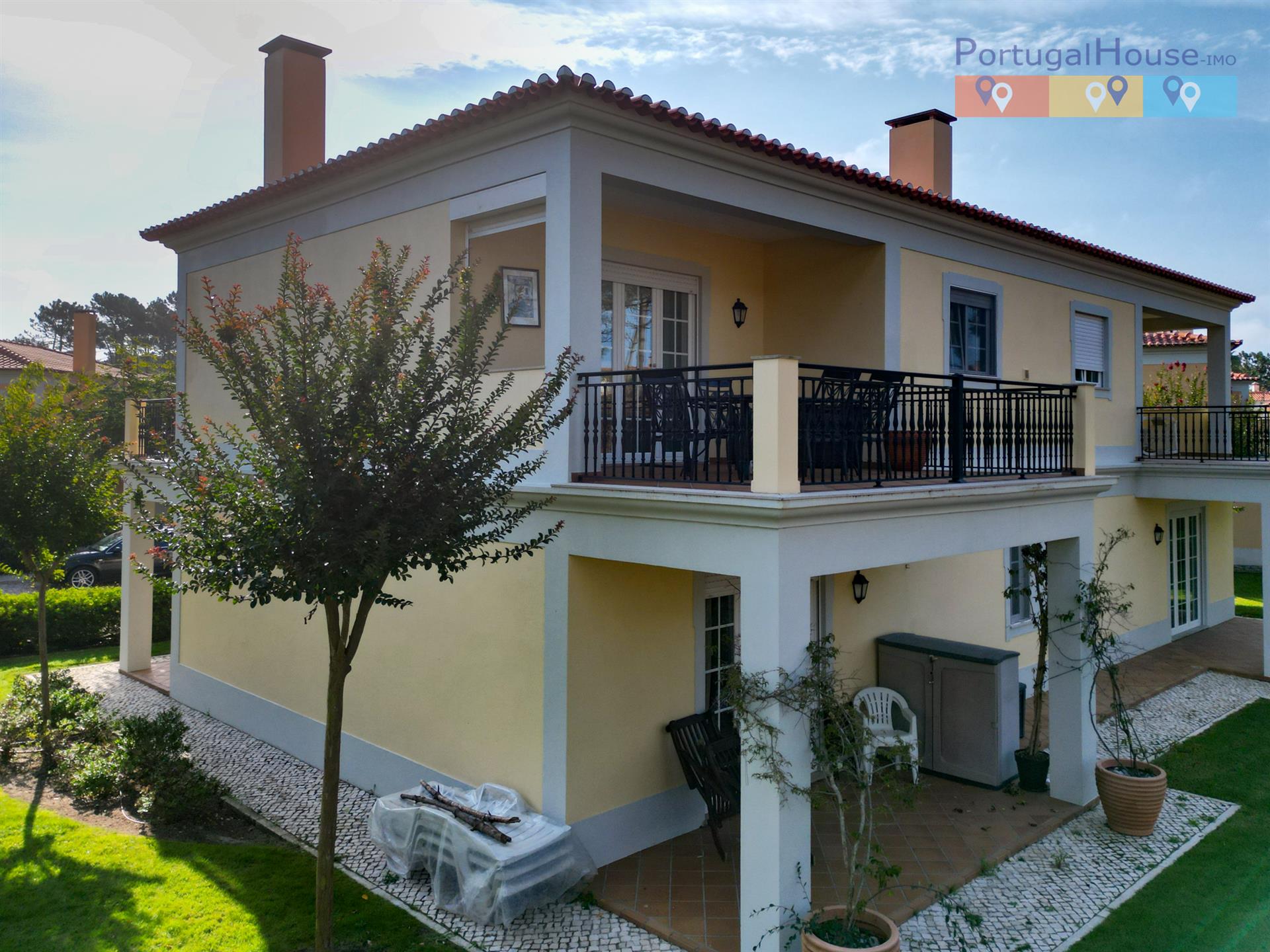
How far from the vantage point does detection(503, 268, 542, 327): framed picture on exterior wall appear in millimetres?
9062

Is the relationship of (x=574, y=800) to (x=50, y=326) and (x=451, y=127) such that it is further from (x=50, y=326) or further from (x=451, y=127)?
(x=50, y=326)

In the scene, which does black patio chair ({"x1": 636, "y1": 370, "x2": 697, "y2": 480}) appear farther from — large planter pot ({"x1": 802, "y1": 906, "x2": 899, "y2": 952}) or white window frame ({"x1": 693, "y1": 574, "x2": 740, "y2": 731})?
large planter pot ({"x1": 802, "y1": 906, "x2": 899, "y2": 952})

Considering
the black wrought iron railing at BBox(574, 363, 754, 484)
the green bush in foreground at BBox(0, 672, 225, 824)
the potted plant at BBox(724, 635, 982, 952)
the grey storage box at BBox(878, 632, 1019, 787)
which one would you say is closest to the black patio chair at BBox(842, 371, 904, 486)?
the black wrought iron railing at BBox(574, 363, 754, 484)

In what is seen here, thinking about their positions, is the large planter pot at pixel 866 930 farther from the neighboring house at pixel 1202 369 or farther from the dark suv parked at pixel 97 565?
the dark suv parked at pixel 97 565

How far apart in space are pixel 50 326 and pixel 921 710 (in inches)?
2638

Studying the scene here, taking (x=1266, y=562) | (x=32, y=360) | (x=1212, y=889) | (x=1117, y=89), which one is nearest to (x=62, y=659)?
(x=1212, y=889)

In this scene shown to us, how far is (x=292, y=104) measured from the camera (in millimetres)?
12234

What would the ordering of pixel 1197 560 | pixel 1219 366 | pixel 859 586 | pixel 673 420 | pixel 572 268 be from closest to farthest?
pixel 673 420 < pixel 572 268 < pixel 859 586 < pixel 1219 366 < pixel 1197 560

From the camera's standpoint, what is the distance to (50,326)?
5975 cm

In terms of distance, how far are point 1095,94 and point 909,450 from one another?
6.90 metres

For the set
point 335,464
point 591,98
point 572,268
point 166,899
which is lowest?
point 166,899

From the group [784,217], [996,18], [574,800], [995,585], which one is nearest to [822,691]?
[574,800]

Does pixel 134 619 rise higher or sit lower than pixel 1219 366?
lower

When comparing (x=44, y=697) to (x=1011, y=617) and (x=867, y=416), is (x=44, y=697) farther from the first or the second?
(x=1011, y=617)
